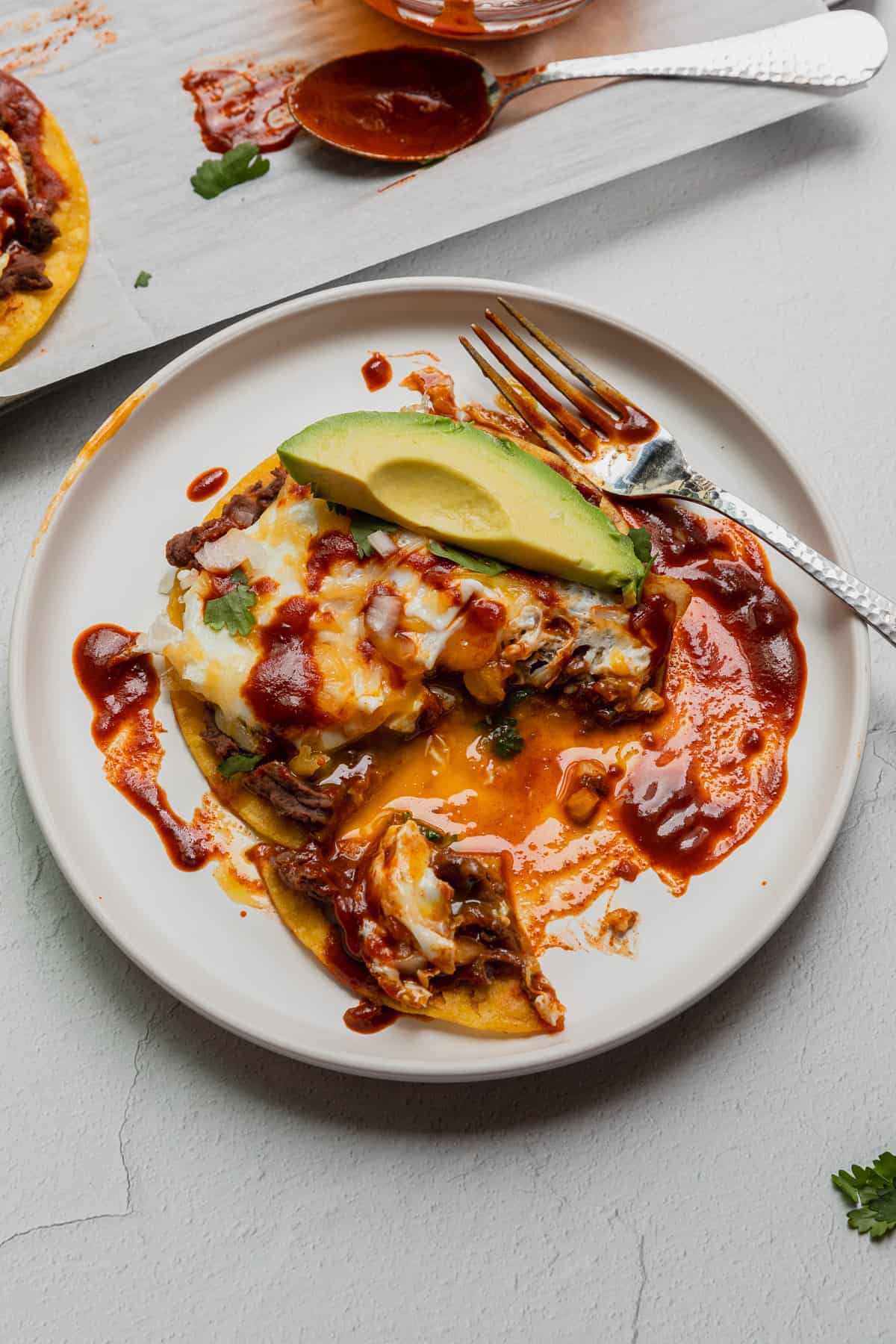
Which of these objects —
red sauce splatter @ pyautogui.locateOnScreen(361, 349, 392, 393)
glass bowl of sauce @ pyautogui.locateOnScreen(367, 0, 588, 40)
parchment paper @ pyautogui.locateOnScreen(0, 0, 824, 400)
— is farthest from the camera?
glass bowl of sauce @ pyautogui.locateOnScreen(367, 0, 588, 40)

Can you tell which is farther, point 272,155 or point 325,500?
point 272,155

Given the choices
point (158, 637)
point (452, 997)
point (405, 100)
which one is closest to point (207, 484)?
point (158, 637)

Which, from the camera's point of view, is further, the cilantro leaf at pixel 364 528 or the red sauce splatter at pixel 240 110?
the red sauce splatter at pixel 240 110

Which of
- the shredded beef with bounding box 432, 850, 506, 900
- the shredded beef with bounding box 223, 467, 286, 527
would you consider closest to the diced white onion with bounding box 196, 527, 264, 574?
the shredded beef with bounding box 223, 467, 286, 527

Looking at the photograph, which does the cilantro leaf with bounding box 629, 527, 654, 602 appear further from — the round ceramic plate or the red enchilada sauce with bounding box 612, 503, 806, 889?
the round ceramic plate

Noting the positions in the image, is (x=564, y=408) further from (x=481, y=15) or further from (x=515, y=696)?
(x=481, y=15)

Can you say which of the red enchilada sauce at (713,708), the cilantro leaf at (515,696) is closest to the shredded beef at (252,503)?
the cilantro leaf at (515,696)

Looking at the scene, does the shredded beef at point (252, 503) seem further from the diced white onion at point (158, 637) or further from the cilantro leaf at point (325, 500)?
the diced white onion at point (158, 637)
